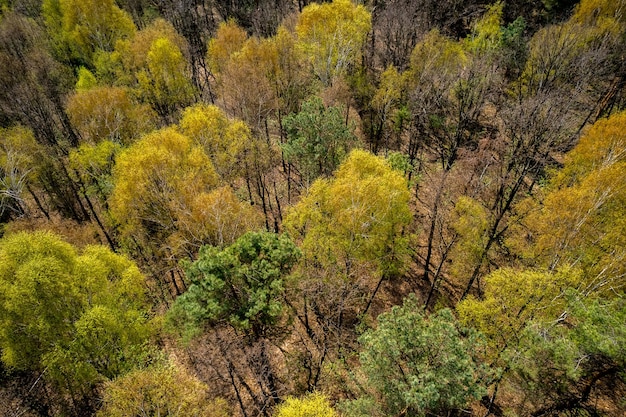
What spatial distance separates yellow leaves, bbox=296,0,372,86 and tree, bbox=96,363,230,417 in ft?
126

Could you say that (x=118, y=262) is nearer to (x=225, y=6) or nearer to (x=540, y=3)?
(x=225, y=6)

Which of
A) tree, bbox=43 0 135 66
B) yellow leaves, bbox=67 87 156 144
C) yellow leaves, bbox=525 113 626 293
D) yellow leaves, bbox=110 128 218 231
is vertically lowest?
yellow leaves, bbox=525 113 626 293

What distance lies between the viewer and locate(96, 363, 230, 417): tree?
800 inches

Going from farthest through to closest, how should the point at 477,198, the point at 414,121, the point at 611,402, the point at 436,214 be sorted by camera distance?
the point at 414,121 → the point at 477,198 → the point at 436,214 → the point at 611,402

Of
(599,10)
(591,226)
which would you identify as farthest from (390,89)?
(599,10)

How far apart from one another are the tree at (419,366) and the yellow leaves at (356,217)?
7.46 m

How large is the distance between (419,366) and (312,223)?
13948 millimetres

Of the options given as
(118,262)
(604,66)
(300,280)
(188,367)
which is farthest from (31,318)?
(604,66)

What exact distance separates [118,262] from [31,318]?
19.8ft

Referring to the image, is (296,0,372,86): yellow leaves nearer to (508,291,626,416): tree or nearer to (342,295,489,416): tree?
(342,295,489,416): tree

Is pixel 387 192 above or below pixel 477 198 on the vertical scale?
above

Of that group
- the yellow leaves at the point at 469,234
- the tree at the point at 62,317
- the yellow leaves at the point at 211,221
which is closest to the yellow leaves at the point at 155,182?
the yellow leaves at the point at 211,221

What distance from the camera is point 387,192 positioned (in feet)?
93.2

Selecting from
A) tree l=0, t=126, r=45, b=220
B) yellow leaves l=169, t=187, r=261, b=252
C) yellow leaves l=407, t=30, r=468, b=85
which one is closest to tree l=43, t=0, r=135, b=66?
tree l=0, t=126, r=45, b=220
